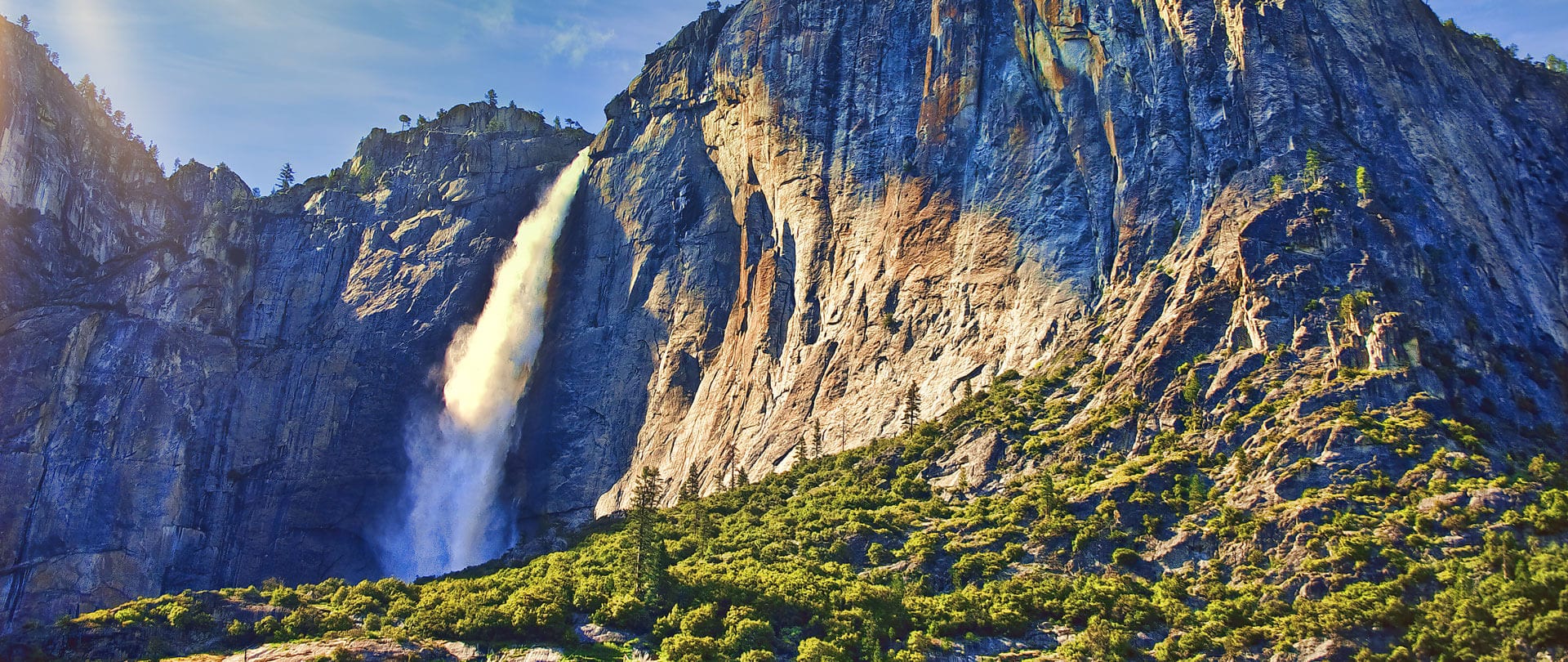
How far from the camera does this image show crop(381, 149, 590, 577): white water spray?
111500mm

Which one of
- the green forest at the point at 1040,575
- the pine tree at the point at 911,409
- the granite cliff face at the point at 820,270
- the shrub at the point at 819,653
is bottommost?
the shrub at the point at 819,653

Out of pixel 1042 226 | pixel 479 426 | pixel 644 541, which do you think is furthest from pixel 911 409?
pixel 479 426

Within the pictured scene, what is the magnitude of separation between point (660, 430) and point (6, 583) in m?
54.0

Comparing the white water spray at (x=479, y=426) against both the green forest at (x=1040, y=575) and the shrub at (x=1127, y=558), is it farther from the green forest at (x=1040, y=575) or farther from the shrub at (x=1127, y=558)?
the shrub at (x=1127, y=558)

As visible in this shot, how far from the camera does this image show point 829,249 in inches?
4099

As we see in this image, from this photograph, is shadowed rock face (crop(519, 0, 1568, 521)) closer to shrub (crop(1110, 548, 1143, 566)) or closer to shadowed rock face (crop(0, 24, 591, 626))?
shrub (crop(1110, 548, 1143, 566))

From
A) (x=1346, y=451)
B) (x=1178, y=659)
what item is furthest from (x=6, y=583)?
(x=1346, y=451)

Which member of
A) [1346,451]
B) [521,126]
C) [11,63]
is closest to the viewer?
[1346,451]

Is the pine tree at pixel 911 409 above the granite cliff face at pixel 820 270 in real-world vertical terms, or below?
below

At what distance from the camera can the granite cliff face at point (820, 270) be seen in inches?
3027

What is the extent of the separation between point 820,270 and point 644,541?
36.2m

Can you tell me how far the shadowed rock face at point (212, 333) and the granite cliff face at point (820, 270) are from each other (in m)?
0.36

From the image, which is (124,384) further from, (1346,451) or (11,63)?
(1346,451)

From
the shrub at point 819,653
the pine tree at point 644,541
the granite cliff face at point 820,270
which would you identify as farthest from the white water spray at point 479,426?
the shrub at point 819,653
